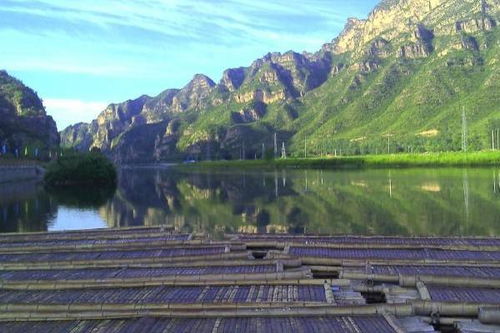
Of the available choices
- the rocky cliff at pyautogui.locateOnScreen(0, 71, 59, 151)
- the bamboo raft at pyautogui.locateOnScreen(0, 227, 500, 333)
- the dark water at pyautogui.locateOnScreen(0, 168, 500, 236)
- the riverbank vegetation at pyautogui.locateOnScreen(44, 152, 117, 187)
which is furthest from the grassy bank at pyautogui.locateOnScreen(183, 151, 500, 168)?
the bamboo raft at pyautogui.locateOnScreen(0, 227, 500, 333)

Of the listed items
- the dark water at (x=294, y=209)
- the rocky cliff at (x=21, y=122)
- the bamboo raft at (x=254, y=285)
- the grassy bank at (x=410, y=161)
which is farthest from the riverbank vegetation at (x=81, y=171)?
the bamboo raft at (x=254, y=285)

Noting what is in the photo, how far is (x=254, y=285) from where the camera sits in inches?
743

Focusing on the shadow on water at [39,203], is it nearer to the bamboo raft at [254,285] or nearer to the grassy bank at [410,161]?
the bamboo raft at [254,285]

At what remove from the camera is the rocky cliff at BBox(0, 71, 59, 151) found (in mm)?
152375

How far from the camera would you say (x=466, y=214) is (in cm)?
4584

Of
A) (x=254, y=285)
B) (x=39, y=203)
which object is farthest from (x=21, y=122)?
(x=254, y=285)

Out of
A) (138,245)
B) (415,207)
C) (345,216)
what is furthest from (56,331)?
(415,207)

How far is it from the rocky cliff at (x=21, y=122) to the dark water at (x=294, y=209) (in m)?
76.9

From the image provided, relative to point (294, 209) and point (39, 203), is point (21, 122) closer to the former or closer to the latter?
point (39, 203)

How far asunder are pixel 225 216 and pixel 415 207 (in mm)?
18515

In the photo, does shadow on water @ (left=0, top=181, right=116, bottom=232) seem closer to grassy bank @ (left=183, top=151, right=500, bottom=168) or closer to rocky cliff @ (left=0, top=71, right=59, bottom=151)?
rocky cliff @ (left=0, top=71, right=59, bottom=151)

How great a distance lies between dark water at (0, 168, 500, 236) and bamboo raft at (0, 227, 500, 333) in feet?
48.0

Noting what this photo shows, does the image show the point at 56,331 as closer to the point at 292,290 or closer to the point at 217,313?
the point at 217,313

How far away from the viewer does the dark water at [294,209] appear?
142 feet
